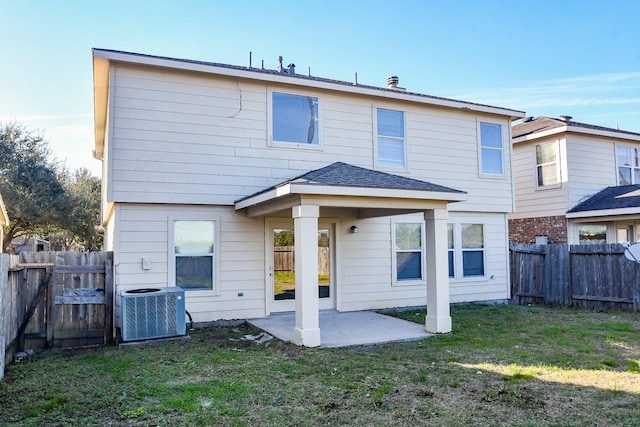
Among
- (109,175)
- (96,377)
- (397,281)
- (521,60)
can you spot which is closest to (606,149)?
(521,60)

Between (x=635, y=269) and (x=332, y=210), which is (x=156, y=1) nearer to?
(x=332, y=210)

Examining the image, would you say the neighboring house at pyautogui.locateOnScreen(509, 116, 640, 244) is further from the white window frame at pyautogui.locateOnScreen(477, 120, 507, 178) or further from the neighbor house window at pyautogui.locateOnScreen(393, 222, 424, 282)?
the neighbor house window at pyautogui.locateOnScreen(393, 222, 424, 282)

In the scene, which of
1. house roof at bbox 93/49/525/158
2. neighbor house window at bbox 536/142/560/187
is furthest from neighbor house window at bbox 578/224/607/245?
house roof at bbox 93/49/525/158

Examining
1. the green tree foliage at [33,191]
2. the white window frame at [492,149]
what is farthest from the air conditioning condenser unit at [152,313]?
the green tree foliage at [33,191]

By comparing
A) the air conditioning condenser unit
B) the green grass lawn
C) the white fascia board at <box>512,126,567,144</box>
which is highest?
the white fascia board at <box>512,126,567,144</box>

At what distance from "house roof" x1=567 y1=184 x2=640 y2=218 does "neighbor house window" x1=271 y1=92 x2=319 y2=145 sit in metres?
9.03

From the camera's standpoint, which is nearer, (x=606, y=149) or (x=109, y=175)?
(x=109, y=175)

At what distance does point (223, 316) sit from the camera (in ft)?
28.2

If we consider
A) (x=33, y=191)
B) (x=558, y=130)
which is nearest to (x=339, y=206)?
(x=558, y=130)

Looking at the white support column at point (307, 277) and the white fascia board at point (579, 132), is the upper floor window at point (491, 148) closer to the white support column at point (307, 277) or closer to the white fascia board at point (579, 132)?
the white fascia board at point (579, 132)

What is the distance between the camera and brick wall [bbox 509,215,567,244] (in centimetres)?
1416

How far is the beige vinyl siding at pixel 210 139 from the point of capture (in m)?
7.99

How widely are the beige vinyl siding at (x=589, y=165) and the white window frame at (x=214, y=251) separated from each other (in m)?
11.1

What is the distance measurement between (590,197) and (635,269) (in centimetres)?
471
